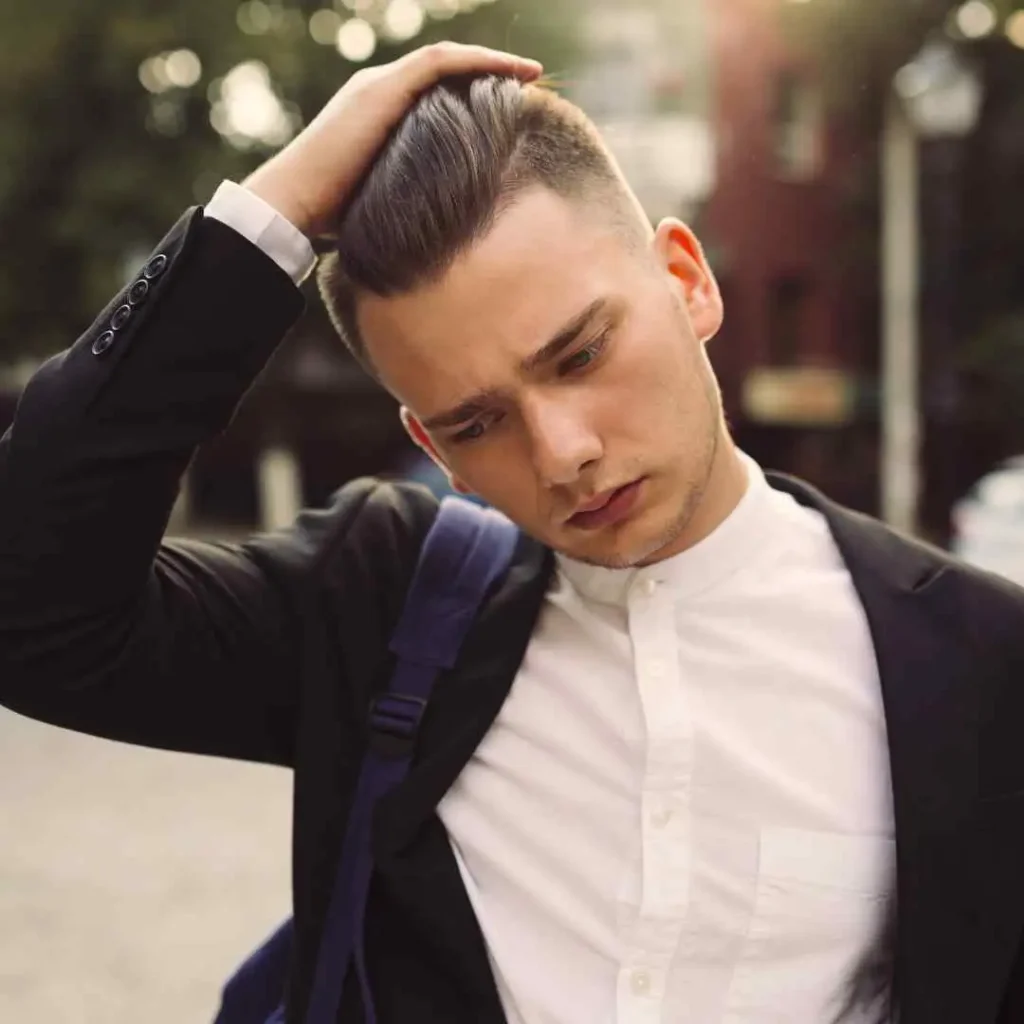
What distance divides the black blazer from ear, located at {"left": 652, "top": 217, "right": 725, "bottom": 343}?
318 mm

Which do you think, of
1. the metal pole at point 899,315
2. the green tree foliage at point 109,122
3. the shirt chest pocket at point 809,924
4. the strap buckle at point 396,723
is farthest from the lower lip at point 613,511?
the metal pole at point 899,315

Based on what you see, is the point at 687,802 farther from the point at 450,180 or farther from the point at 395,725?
the point at 450,180

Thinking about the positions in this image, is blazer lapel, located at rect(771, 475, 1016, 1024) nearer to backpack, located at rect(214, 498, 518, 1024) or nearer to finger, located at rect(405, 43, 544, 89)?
backpack, located at rect(214, 498, 518, 1024)

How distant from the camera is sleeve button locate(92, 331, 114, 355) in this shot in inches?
51.0

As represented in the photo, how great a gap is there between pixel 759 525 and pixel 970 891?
1.61 ft

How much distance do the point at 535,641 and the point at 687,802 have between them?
28 cm

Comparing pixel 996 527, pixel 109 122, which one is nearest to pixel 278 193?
pixel 996 527

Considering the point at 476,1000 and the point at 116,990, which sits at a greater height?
the point at 476,1000

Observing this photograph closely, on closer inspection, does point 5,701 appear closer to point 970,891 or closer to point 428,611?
point 428,611

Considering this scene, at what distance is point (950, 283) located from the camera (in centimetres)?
1391

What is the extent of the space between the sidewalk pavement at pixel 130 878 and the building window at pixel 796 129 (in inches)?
441

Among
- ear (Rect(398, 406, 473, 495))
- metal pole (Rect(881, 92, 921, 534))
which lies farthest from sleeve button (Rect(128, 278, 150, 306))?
metal pole (Rect(881, 92, 921, 534))

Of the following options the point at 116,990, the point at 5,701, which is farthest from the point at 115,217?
the point at 5,701

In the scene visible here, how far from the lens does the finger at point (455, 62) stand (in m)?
1.37
